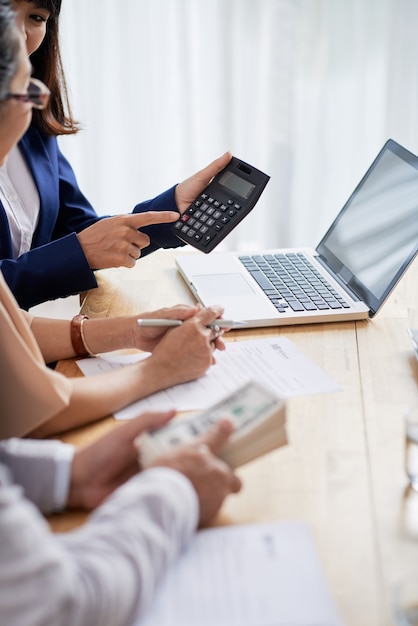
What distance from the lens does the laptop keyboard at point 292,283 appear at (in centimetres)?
144

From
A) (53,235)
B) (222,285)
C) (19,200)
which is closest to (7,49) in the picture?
(222,285)

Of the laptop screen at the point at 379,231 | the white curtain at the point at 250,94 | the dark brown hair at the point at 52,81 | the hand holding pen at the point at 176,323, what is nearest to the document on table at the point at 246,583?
the hand holding pen at the point at 176,323

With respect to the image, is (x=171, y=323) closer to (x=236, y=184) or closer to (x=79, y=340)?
(x=79, y=340)

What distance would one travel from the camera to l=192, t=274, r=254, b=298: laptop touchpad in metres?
1.50

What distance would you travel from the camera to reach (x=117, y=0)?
9.09ft

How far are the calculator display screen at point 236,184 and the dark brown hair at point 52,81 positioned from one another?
0.48 metres

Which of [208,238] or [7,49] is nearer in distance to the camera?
[7,49]

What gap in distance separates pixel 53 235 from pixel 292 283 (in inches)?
24.9

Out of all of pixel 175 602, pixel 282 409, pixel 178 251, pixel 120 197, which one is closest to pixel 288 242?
pixel 120 197

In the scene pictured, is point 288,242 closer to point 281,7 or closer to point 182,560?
point 281,7

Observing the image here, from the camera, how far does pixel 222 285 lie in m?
1.54

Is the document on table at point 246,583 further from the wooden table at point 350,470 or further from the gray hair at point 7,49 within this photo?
the gray hair at point 7,49

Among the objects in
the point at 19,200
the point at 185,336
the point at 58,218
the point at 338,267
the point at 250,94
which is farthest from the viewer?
the point at 250,94

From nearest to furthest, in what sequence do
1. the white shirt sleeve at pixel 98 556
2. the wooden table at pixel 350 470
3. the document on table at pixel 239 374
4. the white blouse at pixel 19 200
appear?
1. the white shirt sleeve at pixel 98 556
2. the wooden table at pixel 350 470
3. the document on table at pixel 239 374
4. the white blouse at pixel 19 200
